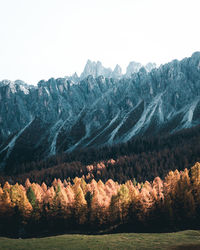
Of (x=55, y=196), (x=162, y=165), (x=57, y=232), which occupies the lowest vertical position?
(x=57, y=232)

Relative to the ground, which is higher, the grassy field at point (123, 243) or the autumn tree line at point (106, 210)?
the autumn tree line at point (106, 210)

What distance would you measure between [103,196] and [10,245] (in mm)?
40388

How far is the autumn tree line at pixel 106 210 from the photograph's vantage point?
70.9 metres

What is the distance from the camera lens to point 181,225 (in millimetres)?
66688

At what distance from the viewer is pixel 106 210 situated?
77.7 m

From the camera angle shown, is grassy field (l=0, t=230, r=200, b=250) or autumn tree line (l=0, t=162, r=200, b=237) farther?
autumn tree line (l=0, t=162, r=200, b=237)

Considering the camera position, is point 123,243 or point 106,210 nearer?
point 123,243

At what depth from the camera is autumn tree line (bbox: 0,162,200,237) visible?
70.9 metres

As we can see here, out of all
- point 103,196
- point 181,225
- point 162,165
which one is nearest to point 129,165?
point 162,165

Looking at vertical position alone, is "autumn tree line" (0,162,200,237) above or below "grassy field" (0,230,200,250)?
above

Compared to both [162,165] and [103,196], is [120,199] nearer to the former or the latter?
[103,196]

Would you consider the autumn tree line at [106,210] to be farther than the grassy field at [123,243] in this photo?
Yes

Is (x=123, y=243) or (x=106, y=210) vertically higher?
(x=106, y=210)

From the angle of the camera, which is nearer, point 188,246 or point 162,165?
point 188,246
